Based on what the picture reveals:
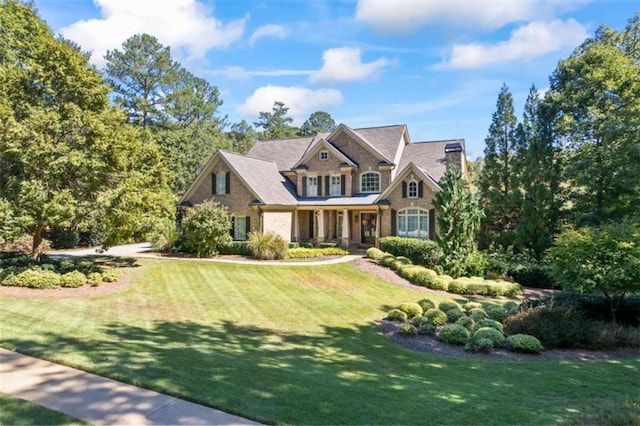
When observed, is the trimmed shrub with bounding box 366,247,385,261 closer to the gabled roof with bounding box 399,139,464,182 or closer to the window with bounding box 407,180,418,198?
the window with bounding box 407,180,418,198

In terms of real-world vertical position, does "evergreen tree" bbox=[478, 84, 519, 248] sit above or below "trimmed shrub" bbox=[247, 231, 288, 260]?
above

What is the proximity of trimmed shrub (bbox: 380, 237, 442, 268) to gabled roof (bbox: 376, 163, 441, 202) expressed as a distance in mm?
3456

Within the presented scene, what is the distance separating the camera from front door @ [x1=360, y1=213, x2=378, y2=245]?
2819 centimetres

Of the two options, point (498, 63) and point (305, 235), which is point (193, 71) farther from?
point (498, 63)

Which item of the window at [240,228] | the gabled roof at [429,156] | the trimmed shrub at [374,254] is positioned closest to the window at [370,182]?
the gabled roof at [429,156]

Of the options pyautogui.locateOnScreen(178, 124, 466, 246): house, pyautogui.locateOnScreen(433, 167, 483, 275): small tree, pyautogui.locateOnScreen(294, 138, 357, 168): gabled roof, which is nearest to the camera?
pyautogui.locateOnScreen(433, 167, 483, 275): small tree

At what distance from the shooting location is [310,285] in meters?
17.0

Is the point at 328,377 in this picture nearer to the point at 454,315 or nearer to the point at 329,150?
the point at 454,315

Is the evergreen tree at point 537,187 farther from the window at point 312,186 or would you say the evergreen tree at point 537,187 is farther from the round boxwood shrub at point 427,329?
the round boxwood shrub at point 427,329

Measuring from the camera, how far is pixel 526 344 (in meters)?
9.79

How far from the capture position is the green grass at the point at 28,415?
14.7ft

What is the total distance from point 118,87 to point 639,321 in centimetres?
4867

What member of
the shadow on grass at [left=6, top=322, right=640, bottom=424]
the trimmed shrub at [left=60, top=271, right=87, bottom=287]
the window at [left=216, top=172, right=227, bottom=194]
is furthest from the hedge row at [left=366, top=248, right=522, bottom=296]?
the window at [left=216, top=172, right=227, bottom=194]

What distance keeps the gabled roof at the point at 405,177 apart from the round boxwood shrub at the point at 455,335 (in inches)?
565
